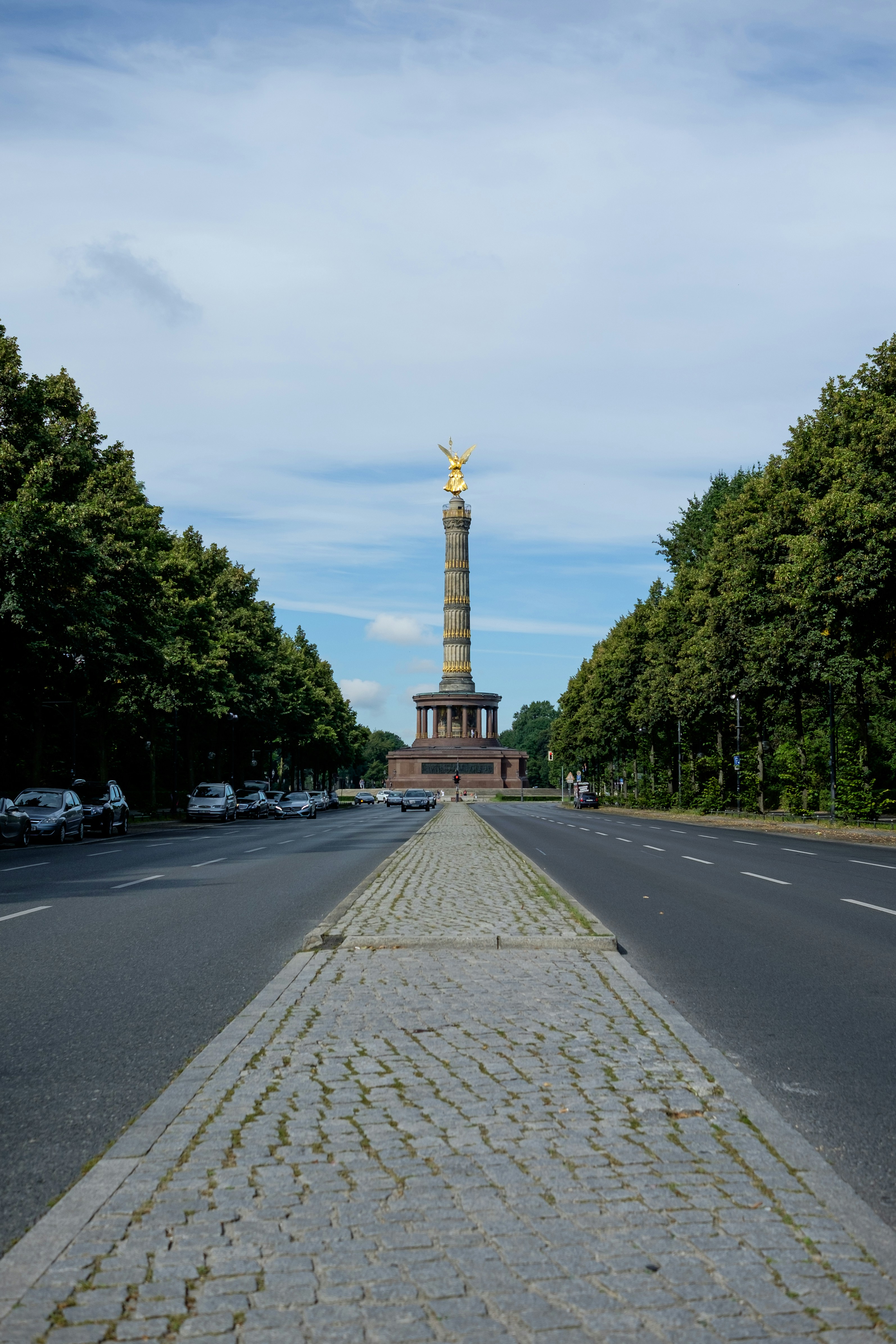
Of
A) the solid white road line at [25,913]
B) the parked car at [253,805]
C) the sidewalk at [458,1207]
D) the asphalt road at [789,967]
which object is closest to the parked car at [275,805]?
the parked car at [253,805]

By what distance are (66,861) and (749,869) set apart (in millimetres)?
13509

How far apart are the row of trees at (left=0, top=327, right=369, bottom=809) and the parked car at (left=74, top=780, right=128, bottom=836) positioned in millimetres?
1695

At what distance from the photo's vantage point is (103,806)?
1484 inches

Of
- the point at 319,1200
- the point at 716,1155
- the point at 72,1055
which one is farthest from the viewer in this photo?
the point at 72,1055

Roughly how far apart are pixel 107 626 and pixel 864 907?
2465 cm

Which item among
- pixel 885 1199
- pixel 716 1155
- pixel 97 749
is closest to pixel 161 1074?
pixel 716 1155

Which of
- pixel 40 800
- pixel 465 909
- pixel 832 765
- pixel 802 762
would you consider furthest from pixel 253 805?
pixel 465 909

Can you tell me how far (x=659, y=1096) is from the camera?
5461mm

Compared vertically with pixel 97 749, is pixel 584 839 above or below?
below

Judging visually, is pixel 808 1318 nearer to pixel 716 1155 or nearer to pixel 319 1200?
pixel 716 1155

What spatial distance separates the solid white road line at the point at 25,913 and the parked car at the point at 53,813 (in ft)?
56.9

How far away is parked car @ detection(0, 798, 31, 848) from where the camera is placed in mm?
30047

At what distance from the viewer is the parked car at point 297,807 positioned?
→ 62719mm

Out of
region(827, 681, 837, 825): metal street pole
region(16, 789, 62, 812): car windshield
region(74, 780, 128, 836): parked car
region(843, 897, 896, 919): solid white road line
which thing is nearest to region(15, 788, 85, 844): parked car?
region(16, 789, 62, 812): car windshield
